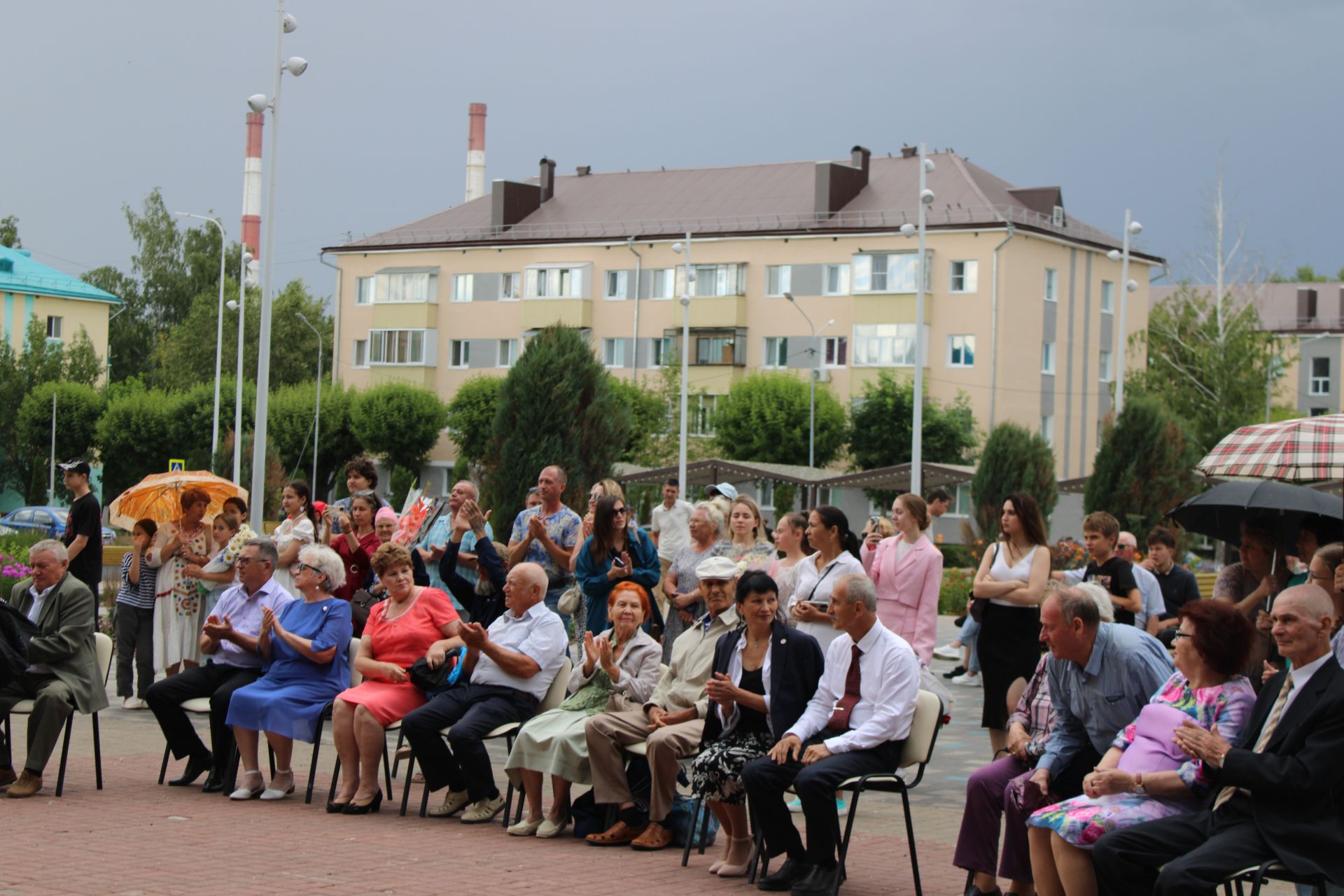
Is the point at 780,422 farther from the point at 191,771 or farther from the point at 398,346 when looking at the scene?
the point at 191,771

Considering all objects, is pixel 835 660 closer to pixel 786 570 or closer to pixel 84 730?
pixel 786 570

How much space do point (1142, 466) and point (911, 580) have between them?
26.2 metres

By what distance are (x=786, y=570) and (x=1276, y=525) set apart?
10.3 feet

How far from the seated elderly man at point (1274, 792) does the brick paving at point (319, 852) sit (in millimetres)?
1627

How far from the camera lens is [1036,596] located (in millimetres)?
9336

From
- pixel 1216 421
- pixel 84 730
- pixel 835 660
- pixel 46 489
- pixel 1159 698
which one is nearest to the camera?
pixel 1159 698

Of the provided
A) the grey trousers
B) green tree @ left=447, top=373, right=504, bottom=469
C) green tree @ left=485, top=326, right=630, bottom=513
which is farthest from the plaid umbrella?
Result: green tree @ left=447, top=373, right=504, bottom=469

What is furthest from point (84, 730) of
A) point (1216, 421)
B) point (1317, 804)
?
point (1216, 421)

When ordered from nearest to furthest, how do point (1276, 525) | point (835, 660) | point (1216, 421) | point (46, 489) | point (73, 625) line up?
point (835, 660) → point (1276, 525) → point (73, 625) → point (1216, 421) → point (46, 489)

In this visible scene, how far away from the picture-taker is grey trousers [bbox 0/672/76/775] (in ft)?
32.1

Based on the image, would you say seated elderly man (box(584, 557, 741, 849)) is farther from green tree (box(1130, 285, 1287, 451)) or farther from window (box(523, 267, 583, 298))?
green tree (box(1130, 285, 1287, 451))

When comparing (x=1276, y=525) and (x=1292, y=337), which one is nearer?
(x=1276, y=525)

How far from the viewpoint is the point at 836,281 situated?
57.5 metres

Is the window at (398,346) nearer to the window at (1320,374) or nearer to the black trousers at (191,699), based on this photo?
the window at (1320,374)
